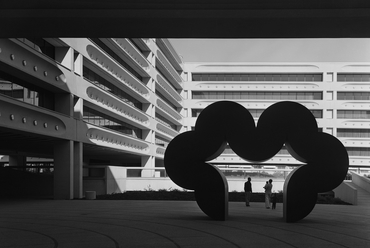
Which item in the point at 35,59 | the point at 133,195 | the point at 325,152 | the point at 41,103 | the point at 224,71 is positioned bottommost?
the point at 133,195

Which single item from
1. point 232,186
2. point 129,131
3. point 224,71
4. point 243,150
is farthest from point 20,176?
point 224,71

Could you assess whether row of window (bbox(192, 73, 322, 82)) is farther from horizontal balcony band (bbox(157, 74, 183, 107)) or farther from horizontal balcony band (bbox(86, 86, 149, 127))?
horizontal balcony band (bbox(86, 86, 149, 127))

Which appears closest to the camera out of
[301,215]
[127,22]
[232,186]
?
[127,22]

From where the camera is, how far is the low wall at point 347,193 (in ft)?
81.4

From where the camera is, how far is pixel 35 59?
24.4 metres

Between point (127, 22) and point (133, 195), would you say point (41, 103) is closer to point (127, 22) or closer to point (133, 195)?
point (133, 195)

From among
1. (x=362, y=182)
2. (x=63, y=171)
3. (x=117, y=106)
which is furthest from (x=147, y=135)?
(x=362, y=182)

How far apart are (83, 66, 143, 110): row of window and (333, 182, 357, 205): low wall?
68.3 feet

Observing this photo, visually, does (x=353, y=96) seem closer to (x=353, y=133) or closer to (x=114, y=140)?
→ (x=353, y=133)

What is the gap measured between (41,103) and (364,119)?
190 ft

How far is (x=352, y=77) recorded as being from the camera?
233 ft

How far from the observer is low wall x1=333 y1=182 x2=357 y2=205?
24.8 metres

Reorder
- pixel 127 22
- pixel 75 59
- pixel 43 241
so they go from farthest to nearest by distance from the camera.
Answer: pixel 75 59, pixel 127 22, pixel 43 241

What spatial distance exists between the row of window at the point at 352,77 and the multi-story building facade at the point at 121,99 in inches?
6.7
